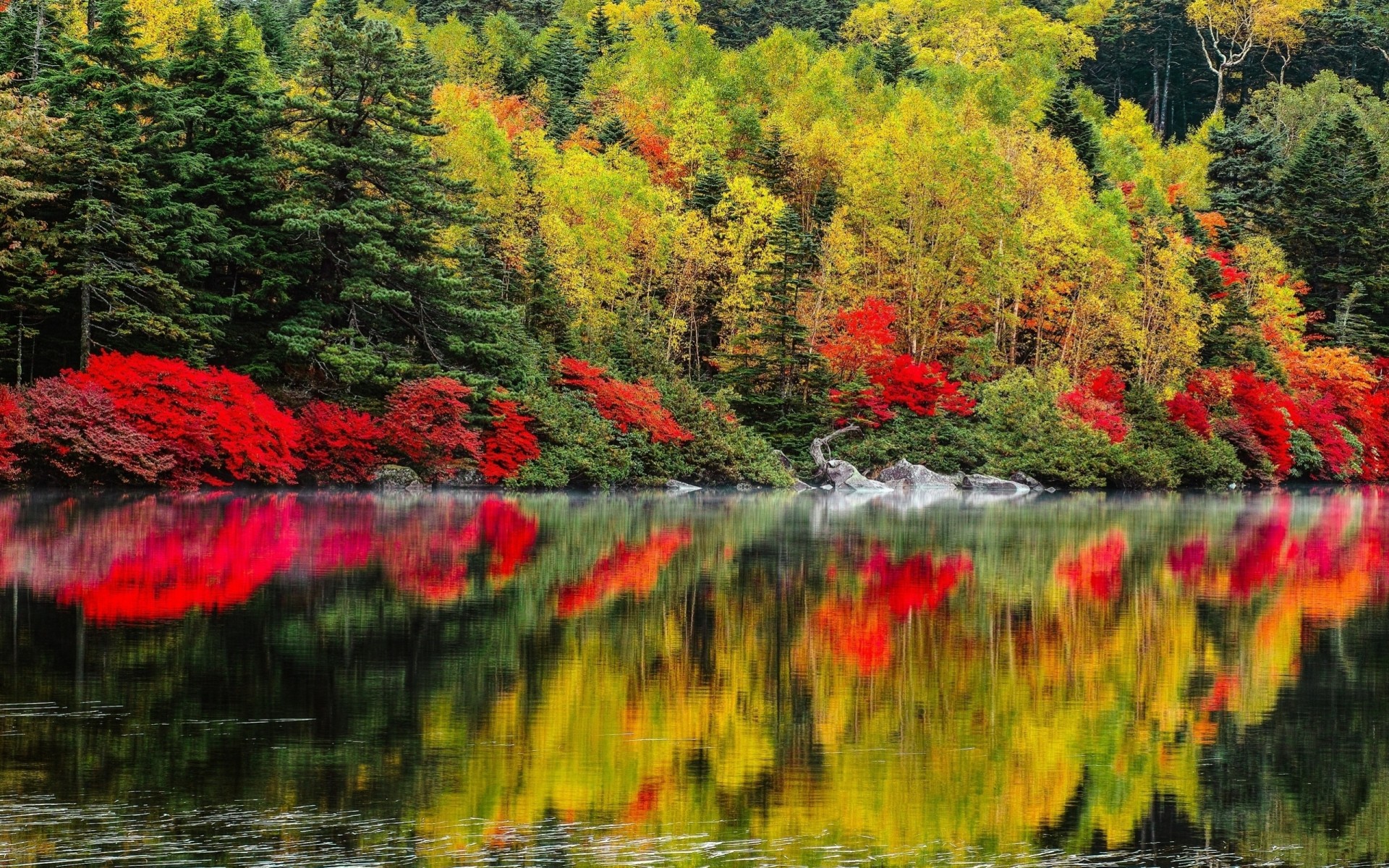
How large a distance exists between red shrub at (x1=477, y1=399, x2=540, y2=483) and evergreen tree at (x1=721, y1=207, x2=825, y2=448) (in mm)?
9010

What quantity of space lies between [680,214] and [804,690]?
124 feet

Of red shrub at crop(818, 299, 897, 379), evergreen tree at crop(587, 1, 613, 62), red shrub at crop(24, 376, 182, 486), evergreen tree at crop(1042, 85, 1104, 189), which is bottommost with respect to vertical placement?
red shrub at crop(24, 376, 182, 486)

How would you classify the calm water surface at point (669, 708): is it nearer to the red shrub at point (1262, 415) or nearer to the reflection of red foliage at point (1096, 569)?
the reflection of red foliage at point (1096, 569)

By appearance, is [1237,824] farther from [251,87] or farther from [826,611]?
[251,87]

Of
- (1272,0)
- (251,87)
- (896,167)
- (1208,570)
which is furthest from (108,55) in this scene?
(1272,0)

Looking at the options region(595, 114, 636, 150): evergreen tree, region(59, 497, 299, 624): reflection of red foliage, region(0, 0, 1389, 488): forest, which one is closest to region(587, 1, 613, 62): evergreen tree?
region(0, 0, 1389, 488): forest

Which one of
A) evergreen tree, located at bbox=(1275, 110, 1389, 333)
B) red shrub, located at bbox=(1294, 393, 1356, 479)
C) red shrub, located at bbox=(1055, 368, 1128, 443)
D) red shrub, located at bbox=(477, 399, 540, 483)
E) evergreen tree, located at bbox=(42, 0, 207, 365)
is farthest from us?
evergreen tree, located at bbox=(1275, 110, 1389, 333)

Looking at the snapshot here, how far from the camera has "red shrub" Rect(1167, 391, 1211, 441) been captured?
155 ft

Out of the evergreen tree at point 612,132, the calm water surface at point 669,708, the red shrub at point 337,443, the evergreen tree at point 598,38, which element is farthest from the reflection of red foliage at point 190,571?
the evergreen tree at point 598,38

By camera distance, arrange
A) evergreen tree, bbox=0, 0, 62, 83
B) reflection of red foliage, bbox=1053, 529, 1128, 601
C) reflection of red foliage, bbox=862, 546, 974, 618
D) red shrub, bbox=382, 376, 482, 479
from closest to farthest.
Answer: reflection of red foliage, bbox=862, 546, 974, 618 < reflection of red foliage, bbox=1053, 529, 1128, 601 < red shrub, bbox=382, 376, 482, 479 < evergreen tree, bbox=0, 0, 62, 83

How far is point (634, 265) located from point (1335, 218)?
33921 millimetres

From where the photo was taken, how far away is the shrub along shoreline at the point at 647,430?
95.1 feet

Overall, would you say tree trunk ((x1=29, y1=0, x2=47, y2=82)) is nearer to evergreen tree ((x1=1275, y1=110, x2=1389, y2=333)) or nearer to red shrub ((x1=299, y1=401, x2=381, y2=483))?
red shrub ((x1=299, y1=401, x2=381, y2=483))

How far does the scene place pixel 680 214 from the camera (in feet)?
154
